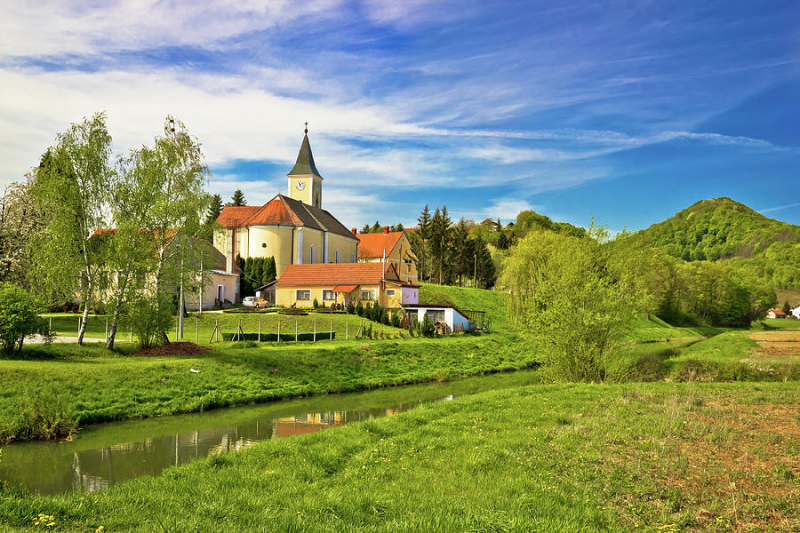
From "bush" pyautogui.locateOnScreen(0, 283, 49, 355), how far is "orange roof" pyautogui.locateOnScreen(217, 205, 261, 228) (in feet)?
162

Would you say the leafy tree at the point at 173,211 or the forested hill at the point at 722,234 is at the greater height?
the forested hill at the point at 722,234

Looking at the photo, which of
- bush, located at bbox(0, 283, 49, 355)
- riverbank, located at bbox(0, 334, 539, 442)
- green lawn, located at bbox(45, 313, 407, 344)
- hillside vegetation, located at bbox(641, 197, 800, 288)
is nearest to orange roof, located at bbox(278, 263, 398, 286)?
green lawn, located at bbox(45, 313, 407, 344)

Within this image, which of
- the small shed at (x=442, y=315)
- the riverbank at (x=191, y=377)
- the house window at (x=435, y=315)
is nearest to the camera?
the riverbank at (x=191, y=377)

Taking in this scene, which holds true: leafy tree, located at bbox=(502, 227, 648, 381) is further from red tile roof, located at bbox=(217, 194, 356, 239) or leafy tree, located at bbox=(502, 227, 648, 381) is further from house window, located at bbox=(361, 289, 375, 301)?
red tile roof, located at bbox=(217, 194, 356, 239)

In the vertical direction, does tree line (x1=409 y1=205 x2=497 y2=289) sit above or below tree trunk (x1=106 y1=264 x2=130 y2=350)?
above

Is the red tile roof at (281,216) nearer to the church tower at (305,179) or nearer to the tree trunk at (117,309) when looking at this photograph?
the church tower at (305,179)

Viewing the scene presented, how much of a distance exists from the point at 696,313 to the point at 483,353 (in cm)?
5353

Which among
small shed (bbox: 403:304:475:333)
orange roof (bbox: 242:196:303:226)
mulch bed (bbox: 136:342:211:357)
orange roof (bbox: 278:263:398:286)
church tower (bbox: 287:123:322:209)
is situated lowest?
mulch bed (bbox: 136:342:211:357)

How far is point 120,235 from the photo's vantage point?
24031 mm

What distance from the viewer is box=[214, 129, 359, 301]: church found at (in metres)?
65.4

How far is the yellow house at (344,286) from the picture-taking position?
49.9 m

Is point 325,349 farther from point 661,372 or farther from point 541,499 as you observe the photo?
point 541,499

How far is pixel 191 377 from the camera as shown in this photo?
21.5 m

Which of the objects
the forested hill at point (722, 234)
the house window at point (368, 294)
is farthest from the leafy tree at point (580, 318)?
the forested hill at point (722, 234)
